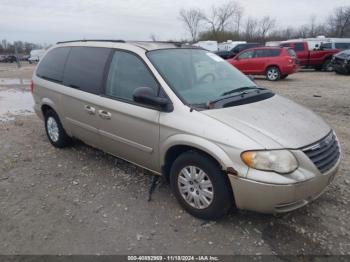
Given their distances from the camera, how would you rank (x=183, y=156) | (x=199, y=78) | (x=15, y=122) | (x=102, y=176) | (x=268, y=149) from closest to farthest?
(x=268, y=149) < (x=183, y=156) < (x=199, y=78) < (x=102, y=176) < (x=15, y=122)

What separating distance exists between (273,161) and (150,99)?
131 cm

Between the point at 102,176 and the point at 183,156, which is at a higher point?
the point at 183,156

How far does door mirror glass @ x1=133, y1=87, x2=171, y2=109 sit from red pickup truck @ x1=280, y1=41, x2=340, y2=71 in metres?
18.8

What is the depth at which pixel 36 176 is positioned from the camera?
434cm

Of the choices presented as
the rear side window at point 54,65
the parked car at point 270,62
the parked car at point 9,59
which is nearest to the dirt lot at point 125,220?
the rear side window at point 54,65

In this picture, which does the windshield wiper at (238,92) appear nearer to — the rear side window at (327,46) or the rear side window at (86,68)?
the rear side window at (86,68)

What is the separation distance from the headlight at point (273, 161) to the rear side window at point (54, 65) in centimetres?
332

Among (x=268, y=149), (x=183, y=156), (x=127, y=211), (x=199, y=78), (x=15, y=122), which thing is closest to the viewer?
(x=268, y=149)

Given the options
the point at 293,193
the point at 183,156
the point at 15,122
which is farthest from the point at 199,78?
the point at 15,122

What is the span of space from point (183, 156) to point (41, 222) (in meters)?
1.59

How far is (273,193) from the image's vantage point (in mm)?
2678

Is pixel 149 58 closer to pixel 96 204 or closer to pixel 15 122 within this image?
pixel 96 204

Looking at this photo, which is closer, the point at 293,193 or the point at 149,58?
the point at 293,193

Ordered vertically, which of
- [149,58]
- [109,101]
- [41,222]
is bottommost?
[41,222]
